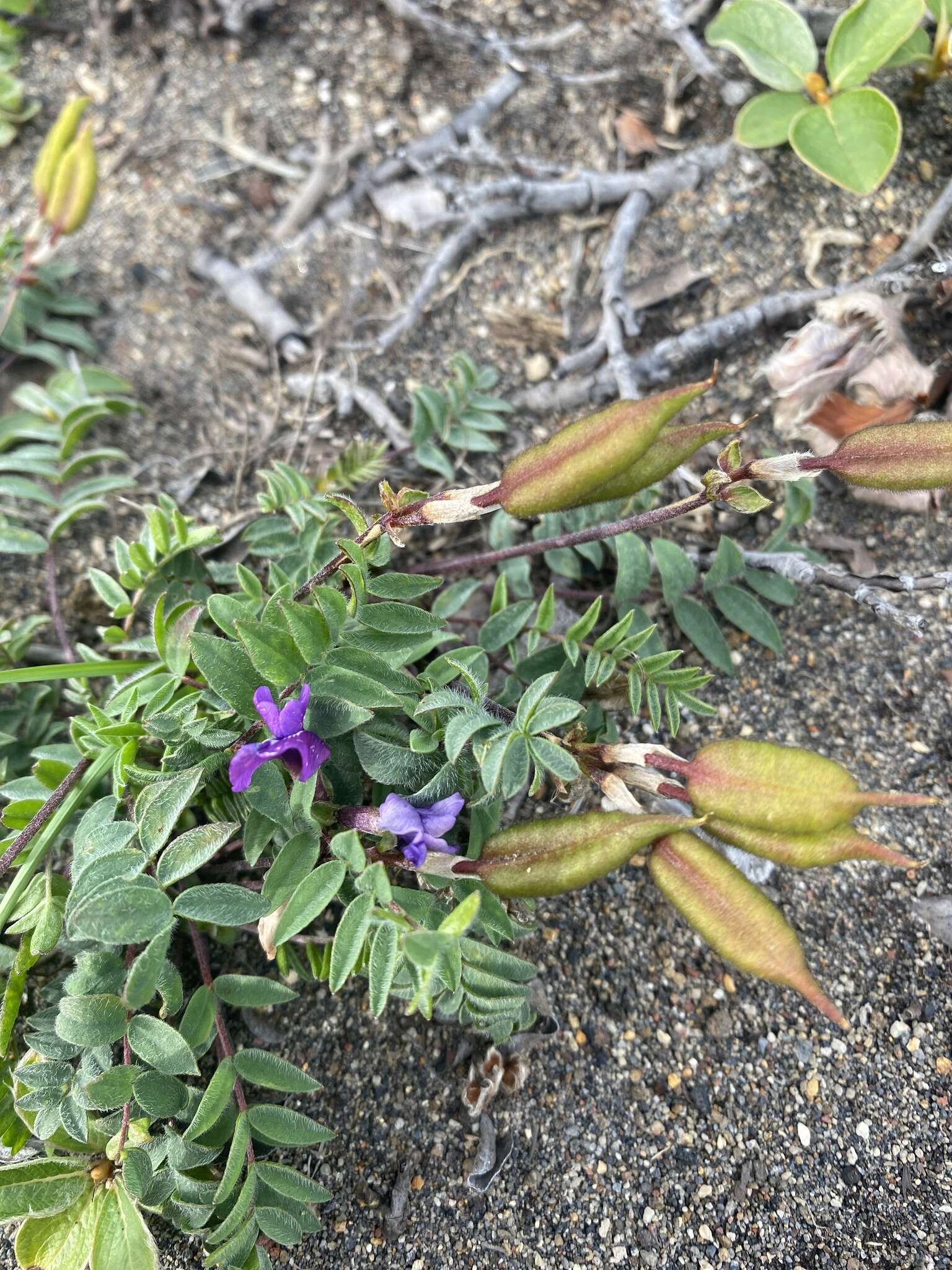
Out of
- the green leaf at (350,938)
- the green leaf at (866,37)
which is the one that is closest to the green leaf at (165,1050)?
the green leaf at (350,938)

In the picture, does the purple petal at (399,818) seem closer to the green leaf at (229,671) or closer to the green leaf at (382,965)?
the green leaf at (382,965)

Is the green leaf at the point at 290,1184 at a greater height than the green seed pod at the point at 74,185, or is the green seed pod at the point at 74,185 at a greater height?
the green seed pod at the point at 74,185

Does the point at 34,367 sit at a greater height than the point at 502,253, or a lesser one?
lesser

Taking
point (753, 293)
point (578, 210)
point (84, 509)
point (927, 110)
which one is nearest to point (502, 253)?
point (578, 210)

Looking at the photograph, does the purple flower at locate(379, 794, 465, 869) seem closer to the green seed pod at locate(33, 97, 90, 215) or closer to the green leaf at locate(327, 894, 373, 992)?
the green leaf at locate(327, 894, 373, 992)

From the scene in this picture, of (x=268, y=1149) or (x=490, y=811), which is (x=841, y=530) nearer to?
(x=490, y=811)

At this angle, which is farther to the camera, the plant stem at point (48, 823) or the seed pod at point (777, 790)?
the plant stem at point (48, 823)
